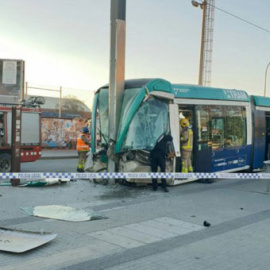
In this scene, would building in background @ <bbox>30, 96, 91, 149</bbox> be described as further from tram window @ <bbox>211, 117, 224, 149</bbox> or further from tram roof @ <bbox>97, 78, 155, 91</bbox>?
tram roof @ <bbox>97, 78, 155, 91</bbox>

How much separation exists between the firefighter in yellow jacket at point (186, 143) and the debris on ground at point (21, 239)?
5.58 meters

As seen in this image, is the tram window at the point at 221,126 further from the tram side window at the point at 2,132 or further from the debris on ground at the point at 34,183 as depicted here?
the tram side window at the point at 2,132

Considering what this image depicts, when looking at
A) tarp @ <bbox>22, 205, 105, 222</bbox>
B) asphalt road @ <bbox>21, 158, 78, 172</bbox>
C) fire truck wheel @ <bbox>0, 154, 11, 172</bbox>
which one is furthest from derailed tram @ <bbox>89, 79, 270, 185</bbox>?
asphalt road @ <bbox>21, 158, 78, 172</bbox>

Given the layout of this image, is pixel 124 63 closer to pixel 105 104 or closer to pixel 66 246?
pixel 105 104

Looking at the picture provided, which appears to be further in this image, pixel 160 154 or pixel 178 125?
pixel 178 125

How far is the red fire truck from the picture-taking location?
13.2m

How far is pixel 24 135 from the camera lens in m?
14.0

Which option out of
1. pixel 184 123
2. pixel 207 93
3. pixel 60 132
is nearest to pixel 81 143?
pixel 184 123

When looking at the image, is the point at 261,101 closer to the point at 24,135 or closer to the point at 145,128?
the point at 145,128

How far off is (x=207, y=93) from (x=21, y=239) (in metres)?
7.52

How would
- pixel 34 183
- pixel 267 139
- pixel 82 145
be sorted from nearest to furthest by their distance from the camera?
pixel 34 183 → pixel 82 145 → pixel 267 139

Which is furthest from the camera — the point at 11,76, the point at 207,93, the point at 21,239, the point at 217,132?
the point at 11,76

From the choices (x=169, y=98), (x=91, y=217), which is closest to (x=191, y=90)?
(x=169, y=98)

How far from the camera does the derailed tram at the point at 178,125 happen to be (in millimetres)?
9773
